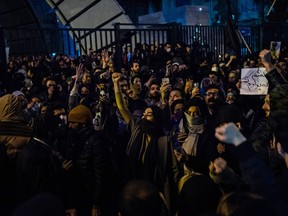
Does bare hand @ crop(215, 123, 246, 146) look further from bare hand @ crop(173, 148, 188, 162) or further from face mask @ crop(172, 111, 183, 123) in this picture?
face mask @ crop(172, 111, 183, 123)

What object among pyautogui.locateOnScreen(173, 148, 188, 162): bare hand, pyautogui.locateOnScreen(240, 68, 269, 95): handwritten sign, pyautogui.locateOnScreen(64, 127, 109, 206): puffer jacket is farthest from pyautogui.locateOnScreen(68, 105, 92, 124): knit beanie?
pyautogui.locateOnScreen(240, 68, 269, 95): handwritten sign

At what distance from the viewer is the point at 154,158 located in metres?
3.64

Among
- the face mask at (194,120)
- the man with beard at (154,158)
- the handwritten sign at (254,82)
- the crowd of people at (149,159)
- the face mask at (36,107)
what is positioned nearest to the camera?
the crowd of people at (149,159)

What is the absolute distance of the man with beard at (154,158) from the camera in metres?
3.62

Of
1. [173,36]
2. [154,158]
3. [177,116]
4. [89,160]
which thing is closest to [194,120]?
[154,158]

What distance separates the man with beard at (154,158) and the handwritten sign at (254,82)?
2587 millimetres

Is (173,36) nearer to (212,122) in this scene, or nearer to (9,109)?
(212,122)

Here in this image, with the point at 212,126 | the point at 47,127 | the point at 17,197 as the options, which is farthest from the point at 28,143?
the point at 212,126

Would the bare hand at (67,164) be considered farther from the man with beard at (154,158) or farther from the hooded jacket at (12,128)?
the man with beard at (154,158)

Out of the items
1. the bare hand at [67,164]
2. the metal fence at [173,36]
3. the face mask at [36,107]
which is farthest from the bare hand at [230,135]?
the metal fence at [173,36]

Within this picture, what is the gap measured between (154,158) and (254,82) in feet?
9.67

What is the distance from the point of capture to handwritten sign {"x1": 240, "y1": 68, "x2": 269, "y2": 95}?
5.85 m

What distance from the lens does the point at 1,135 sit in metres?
3.50

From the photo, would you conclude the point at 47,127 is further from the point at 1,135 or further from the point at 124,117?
the point at 124,117
